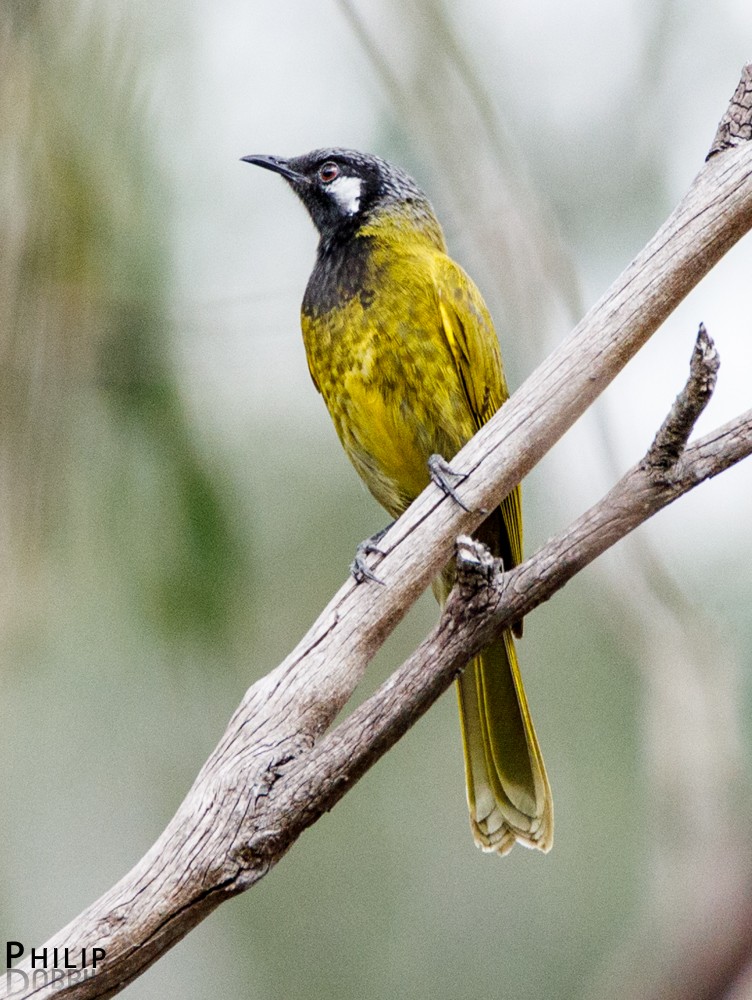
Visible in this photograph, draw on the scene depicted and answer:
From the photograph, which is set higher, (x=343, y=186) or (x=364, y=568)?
(x=343, y=186)

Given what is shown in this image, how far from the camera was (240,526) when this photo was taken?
471 centimetres

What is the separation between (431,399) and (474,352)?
0.74ft

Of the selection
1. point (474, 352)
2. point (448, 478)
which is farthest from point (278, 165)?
point (448, 478)

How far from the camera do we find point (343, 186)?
442 cm

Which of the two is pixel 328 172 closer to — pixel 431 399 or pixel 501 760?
pixel 431 399

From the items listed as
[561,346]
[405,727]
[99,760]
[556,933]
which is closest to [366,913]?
[556,933]

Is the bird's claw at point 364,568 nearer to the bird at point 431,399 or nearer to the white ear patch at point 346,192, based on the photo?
the bird at point 431,399

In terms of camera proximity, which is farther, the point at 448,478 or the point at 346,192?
the point at 346,192

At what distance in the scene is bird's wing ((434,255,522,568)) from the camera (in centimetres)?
369

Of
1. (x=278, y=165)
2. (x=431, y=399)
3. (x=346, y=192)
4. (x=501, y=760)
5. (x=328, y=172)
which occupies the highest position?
(x=278, y=165)

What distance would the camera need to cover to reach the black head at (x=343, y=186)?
4.27 metres

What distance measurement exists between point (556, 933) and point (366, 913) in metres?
0.96

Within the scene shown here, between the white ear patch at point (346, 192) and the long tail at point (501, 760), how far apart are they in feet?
5.80

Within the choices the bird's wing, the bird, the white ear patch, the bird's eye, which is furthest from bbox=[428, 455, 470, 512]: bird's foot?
the bird's eye
